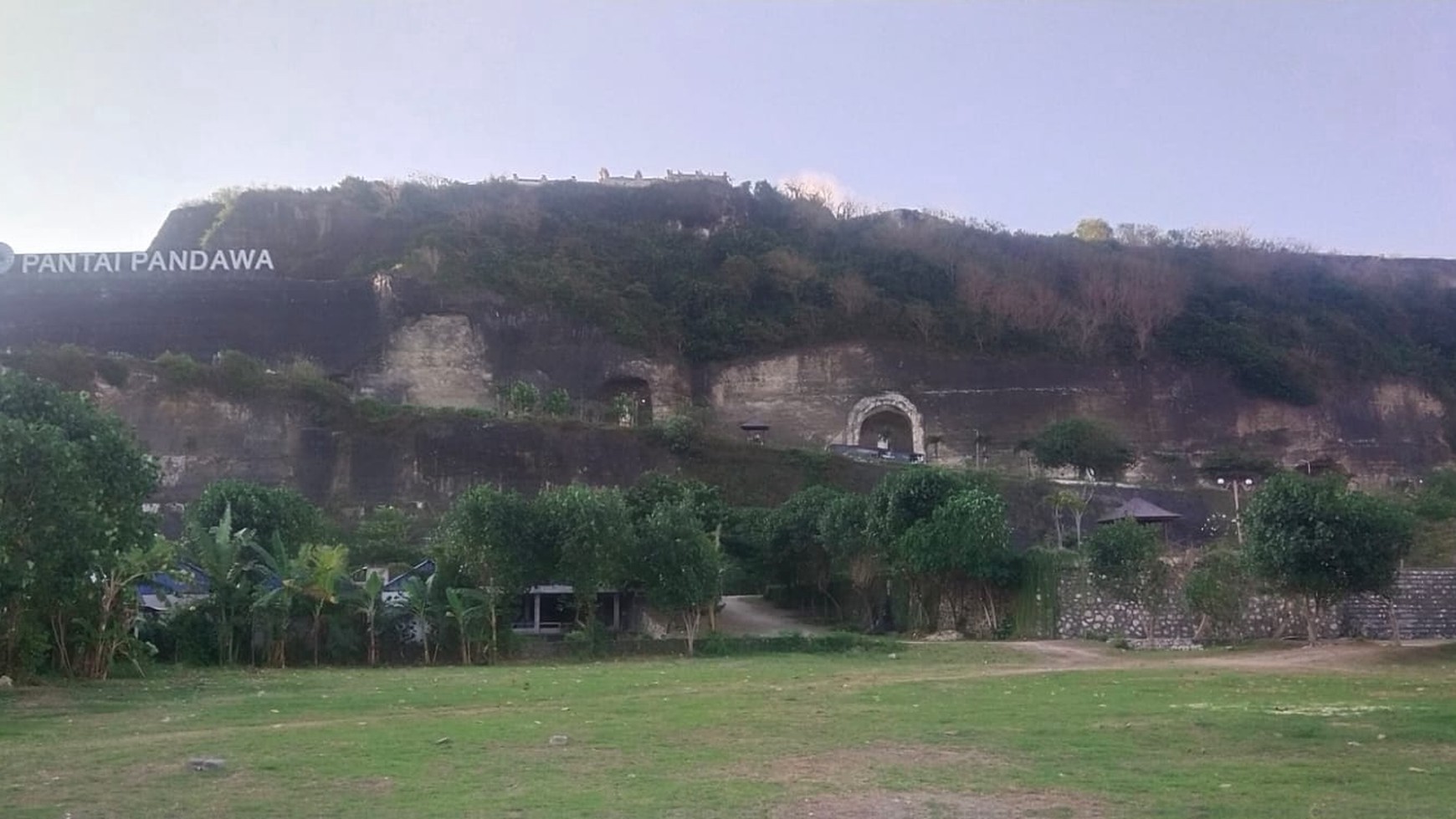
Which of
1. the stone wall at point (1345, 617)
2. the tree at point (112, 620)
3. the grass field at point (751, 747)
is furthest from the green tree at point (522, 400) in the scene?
the grass field at point (751, 747)

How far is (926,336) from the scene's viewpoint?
214ft

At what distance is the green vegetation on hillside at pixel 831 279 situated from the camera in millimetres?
64938

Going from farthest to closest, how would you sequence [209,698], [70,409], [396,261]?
[396,261], [70,409], [209,698]

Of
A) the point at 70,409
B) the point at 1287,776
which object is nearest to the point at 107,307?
the point at 70,409

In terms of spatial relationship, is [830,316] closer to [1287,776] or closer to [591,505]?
[591,505]

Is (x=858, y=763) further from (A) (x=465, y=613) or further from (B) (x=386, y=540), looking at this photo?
(B) (x=386, y=540)

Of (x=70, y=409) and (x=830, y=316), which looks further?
(x=830, y=316)

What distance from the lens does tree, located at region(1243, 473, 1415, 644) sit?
22.7m

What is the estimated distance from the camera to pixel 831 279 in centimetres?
6744

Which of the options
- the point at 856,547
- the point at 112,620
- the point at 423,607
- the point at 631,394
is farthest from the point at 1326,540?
the point at 631,394

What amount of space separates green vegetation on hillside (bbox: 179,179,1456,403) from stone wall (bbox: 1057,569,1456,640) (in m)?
38.7

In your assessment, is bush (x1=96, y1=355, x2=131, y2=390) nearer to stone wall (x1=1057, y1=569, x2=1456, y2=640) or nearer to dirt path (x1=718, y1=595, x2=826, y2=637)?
dirt path (x1=718, y1=595, x2=826, y2=637)

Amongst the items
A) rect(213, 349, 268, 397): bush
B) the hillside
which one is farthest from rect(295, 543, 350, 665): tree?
the hillside

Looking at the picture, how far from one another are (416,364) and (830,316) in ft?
66.7
